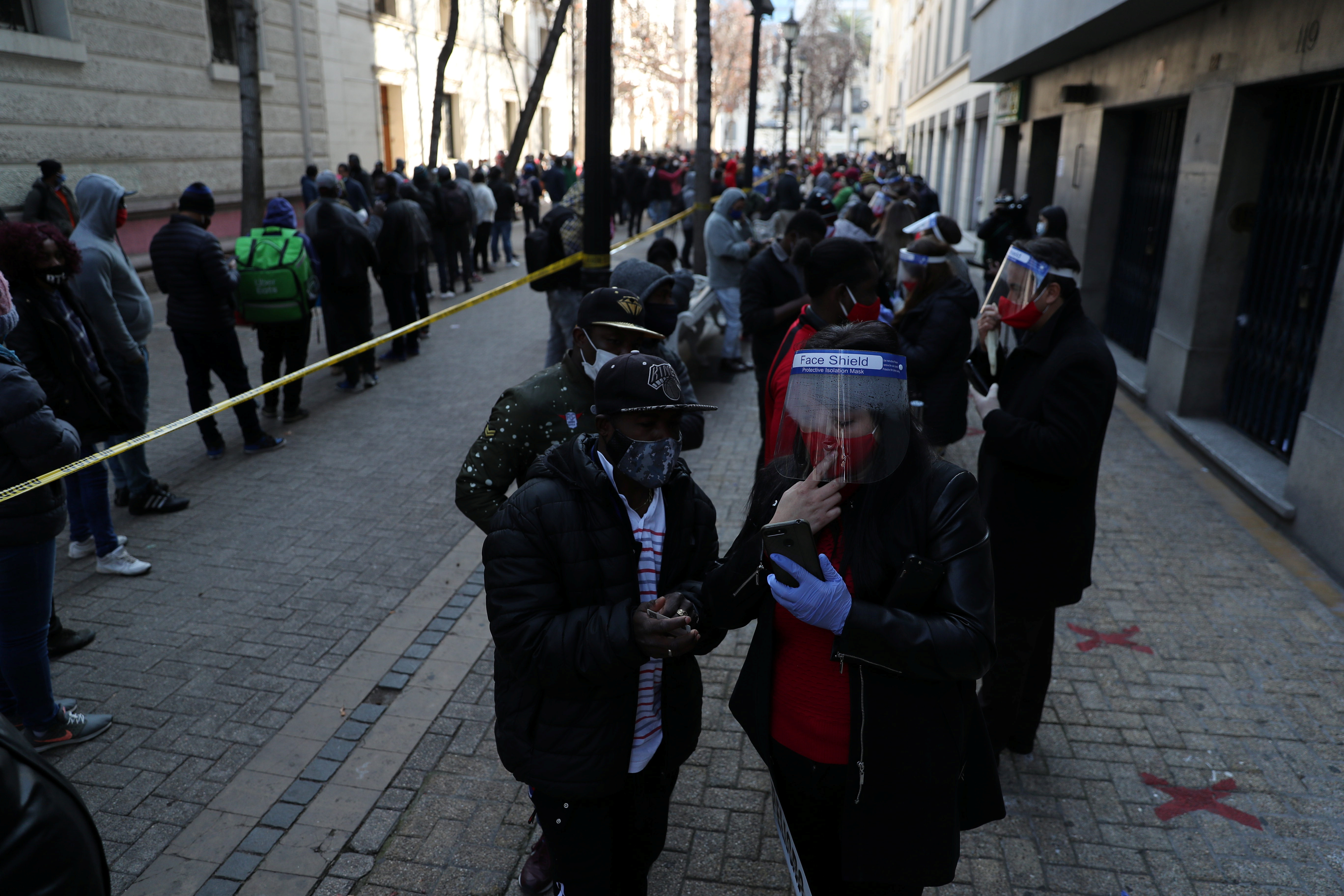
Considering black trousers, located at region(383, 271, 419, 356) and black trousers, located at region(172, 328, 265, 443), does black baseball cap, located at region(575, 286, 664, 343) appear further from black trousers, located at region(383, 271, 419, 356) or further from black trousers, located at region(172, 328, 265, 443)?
black trousers, located at region(383, 271, 419, 356)

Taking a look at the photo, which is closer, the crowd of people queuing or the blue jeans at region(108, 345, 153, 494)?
the crowd of people queuing

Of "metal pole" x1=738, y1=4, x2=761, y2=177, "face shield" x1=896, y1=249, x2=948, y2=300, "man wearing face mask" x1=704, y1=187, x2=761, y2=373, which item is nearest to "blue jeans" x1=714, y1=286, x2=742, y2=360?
"man wearing face mask" x1=704, y1=187, x2=761, y2=373

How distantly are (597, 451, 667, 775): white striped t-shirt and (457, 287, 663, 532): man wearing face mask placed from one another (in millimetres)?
842

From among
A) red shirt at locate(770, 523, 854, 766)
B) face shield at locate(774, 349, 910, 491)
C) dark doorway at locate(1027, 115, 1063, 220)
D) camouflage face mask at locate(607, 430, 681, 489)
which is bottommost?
red shirt at locate(770, 523, 854, 766)

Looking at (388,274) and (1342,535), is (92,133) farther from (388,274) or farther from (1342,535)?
(1342,535)

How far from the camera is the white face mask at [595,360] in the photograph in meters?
3.23

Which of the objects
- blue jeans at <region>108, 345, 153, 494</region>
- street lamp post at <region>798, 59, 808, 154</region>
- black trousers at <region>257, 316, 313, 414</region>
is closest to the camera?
blue jeans at <region>108, 345, 153, 494</region>

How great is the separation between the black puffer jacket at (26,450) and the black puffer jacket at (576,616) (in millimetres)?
2228

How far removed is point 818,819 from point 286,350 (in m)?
7.37

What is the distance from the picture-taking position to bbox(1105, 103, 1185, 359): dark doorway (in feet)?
33.2

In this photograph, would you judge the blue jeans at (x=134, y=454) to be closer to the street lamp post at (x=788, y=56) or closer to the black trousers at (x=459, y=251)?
the black trousers at (x=459, y=251)

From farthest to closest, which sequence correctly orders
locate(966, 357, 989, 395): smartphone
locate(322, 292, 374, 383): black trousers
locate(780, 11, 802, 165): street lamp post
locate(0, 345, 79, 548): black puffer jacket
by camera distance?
locate(780, 11, 802, 165): street lamp post → locate(322, 292, 374, 383): black trousers → locate(966, 357, 989, 395): smartphone → locate(0, 345, 79, 548): black puffer jacket

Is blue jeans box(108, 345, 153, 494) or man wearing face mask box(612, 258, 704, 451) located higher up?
man wearing face mask box(612, 258, 704, 451)

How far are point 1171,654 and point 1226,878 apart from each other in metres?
1.63
